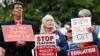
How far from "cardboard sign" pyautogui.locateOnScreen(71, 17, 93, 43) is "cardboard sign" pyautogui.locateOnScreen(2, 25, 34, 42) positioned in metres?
0.76

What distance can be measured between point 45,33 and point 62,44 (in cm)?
37

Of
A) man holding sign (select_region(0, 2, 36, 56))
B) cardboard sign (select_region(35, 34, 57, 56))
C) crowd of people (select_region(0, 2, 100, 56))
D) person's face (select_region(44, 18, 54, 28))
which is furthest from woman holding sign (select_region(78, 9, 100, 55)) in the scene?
man holding sign (select_region(0, 2, 36, 56))

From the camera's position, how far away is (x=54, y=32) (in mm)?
8891

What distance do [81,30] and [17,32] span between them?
1.14 meters

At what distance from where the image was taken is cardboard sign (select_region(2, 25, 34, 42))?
8898mm

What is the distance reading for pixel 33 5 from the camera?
54.4ft

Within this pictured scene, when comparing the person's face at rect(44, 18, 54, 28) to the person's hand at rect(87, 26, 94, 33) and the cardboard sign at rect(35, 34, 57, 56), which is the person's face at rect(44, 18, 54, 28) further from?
the person's hand at rect(87, 26, 94, 33)

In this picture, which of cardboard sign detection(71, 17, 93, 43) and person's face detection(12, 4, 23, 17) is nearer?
cardboard sign detection(71, 17, 93, 43)

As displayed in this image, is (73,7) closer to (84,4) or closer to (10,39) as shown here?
(84,4)

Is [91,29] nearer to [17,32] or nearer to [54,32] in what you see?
[54,32]

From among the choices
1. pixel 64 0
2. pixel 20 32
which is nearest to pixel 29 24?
pixel 20 32

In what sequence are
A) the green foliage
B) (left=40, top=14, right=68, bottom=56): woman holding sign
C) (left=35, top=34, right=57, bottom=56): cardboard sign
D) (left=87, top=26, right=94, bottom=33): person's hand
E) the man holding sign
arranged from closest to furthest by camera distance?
(left=87, top=26, right=94, bottom=33): person's hand < (left=35, top=34, right=57, bottom=56): cardboard sign < (left=40, top=14, right=68, bottom=56): woman holding sign < the man holding sign < the green foliage

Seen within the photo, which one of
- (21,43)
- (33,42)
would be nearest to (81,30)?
(33,42)

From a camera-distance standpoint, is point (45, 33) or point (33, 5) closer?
point (45, 33)
